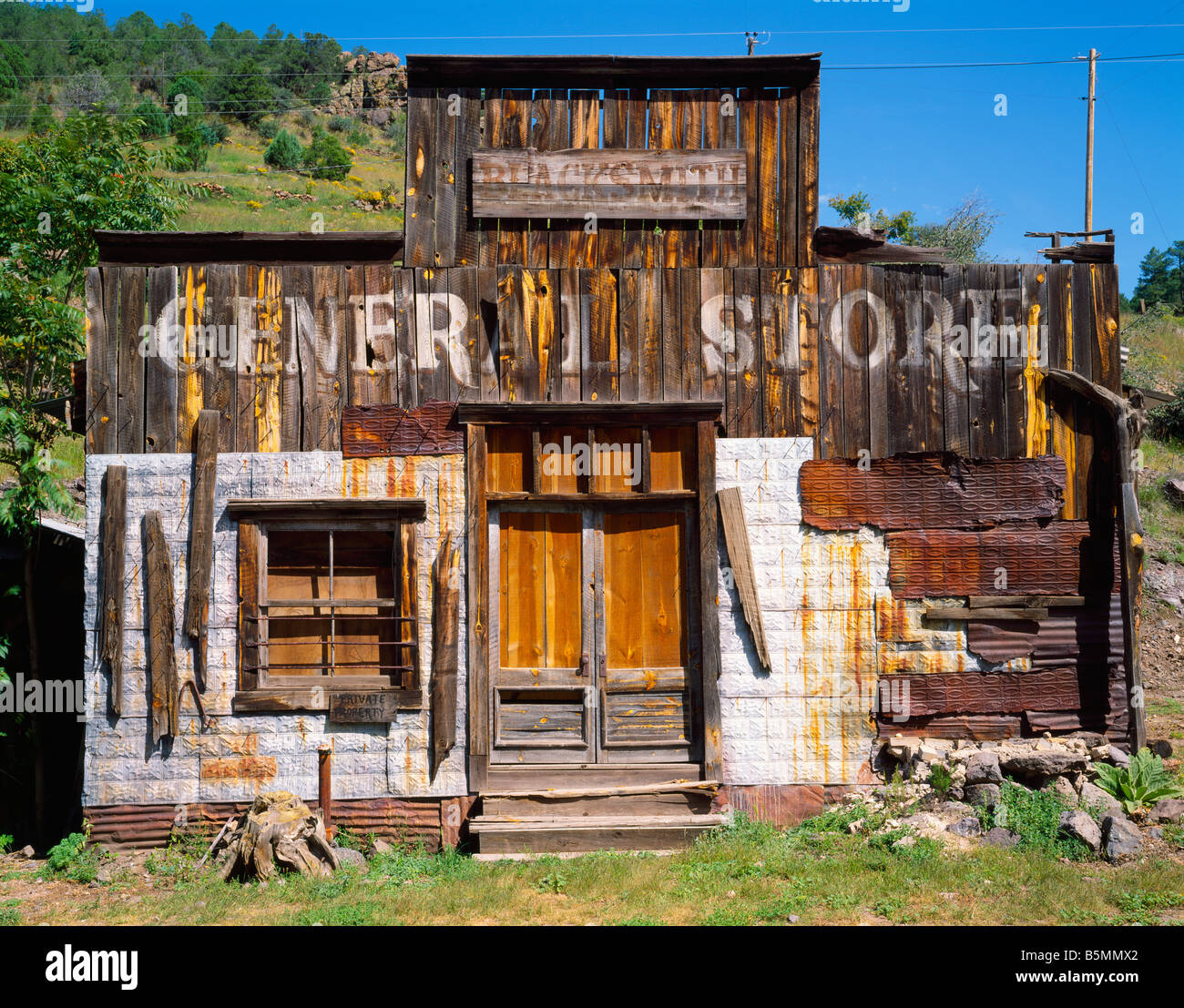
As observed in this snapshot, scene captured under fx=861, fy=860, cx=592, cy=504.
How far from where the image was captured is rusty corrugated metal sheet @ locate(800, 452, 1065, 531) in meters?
7.03

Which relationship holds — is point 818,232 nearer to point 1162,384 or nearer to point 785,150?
point 785,150

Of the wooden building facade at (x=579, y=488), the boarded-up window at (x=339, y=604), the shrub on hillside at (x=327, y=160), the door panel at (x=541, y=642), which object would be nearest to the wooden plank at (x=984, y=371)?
the wooden building facade at (x=579, y=488)

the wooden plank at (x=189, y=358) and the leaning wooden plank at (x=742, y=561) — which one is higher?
the wooden plank at (x=189, y=358)

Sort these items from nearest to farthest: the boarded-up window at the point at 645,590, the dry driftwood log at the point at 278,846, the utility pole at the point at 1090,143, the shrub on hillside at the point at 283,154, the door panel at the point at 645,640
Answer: the dry driftwood log at the point at 278,846 < the door panel at the point at 645,640 < the boarded-up window at the point at 645,590 < the utility pole at the point at 1090,143 < the shrub on hillside at the point at 283,154

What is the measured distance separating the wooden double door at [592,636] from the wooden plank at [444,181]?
2.21m

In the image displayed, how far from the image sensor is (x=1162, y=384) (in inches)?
806

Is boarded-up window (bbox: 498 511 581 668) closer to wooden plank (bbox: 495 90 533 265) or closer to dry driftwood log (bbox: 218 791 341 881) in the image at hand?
dry driftwood log (bbox: 218 791 341 881)

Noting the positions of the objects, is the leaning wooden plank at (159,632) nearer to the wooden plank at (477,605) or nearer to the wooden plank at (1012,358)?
the wooden plank at (477,605)

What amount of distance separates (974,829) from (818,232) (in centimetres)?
486

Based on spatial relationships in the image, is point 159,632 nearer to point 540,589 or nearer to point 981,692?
point 540,589

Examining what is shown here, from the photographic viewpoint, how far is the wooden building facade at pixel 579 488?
6785 mm

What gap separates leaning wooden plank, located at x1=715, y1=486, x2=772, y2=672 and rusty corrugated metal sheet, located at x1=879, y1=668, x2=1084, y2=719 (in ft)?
3.56

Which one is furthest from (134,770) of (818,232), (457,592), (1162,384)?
(1162,384)

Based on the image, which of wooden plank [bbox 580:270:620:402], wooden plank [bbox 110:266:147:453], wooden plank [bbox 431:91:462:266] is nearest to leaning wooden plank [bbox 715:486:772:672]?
wooden plank [bbox 580:270:620:402]
